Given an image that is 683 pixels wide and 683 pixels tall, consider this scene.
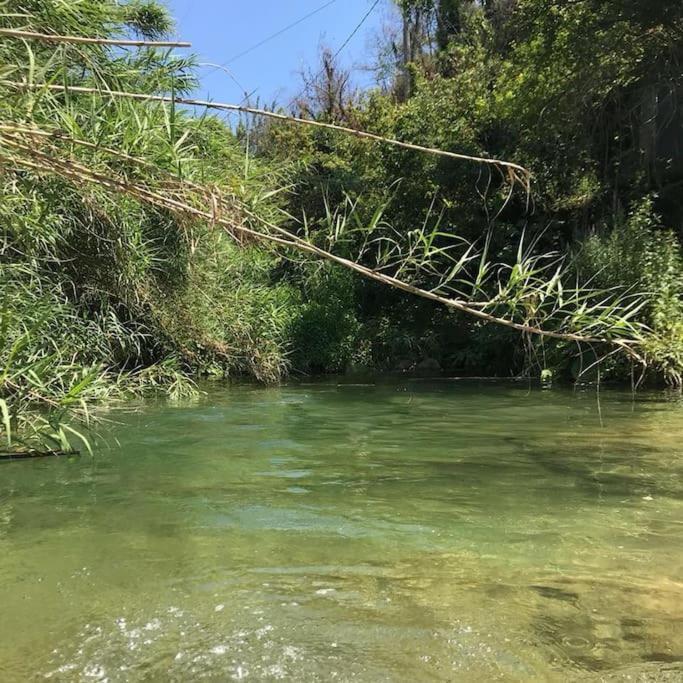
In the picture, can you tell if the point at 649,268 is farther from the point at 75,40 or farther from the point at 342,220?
the point at 75,40

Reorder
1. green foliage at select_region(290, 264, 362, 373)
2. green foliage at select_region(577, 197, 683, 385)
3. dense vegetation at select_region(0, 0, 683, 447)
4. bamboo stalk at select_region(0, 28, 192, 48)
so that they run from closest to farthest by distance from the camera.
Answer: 1. bamboo stalk at select_region(0, 28, 192, 48)
2. dense vegetation at select_region(0, 0, 683, 447)
3. green foliage at select_region(577, 197, 683, 385)
4. green foliage at select_region(290, 264, 362, 373)

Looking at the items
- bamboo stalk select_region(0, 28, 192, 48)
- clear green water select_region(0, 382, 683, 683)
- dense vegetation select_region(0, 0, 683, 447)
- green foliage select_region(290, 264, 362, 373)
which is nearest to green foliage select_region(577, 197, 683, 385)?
dense vegetation select_region(0, 0, 683, 447)

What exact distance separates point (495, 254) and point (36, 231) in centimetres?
991

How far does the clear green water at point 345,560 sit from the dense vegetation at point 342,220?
33.1 inches

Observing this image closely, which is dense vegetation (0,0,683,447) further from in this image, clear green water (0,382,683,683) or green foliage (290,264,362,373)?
clear green water (0,382,683,683)

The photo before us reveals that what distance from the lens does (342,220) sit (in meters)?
3.52

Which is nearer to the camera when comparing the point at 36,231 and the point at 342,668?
the point at 342,668

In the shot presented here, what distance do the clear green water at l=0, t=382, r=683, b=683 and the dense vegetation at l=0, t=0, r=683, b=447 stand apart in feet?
2.76

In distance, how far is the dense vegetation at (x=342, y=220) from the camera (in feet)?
12.2

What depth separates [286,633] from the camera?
104 inches

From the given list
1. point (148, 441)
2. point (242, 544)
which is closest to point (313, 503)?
point (242, 544)

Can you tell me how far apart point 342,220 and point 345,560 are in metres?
1.68

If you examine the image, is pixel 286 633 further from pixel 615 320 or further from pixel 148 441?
pixel 148 441

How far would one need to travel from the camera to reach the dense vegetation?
12.2 ft
